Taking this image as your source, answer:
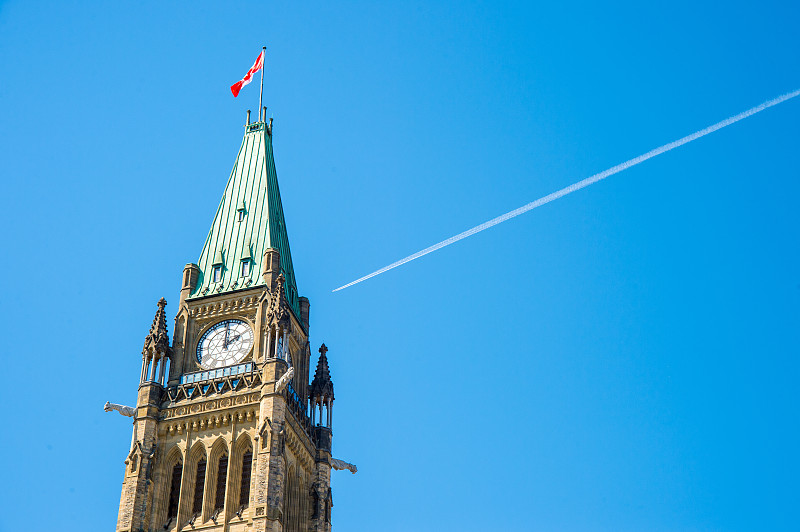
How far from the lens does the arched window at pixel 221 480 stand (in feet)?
242

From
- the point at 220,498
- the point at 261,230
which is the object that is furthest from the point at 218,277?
the point at 220,498

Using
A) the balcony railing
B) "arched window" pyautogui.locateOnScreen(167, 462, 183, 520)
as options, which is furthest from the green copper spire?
"arched window" pyautogui.locateOnScreen(167, 462, 183, 520)

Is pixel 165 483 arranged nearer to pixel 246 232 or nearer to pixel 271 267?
pixel 271 267

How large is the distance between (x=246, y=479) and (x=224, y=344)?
9677 mm

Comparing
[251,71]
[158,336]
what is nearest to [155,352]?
[158,336]

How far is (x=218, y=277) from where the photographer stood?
276 feet

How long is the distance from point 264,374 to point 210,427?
427 cm

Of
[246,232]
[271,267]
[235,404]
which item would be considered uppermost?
[246,232]

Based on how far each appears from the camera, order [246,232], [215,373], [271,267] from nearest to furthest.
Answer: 1. [215,373]
2. [271,267]
3. [246,232]

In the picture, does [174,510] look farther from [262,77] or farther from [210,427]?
[262,77]

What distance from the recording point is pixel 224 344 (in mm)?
80188

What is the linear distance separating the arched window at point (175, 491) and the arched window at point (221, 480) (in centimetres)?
217

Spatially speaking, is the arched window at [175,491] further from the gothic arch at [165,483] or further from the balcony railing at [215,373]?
the balcony railing at [215,373]

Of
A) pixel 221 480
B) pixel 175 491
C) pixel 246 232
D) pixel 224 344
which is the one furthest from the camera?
pixel 246 232
